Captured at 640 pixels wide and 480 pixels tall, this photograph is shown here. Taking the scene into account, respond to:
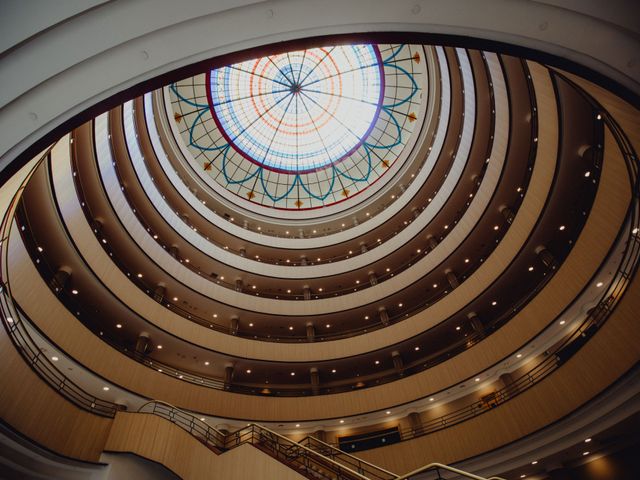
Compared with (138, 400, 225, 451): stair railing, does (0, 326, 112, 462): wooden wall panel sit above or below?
below

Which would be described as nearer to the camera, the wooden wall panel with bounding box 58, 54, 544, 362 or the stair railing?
the stair railing

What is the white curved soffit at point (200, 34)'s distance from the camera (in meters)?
3.70

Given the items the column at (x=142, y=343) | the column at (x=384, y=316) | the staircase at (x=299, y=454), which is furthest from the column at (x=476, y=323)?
the column at (x=142, y=343)

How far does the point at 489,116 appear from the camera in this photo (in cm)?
1988

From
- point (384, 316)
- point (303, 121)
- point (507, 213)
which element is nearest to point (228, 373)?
point (384, 316)

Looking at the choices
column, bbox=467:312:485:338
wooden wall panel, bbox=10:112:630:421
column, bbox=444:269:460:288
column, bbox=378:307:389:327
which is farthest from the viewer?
column, bbox=378:307:389:327

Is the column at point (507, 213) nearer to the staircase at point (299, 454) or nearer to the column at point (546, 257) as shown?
the column at point (546, 257)

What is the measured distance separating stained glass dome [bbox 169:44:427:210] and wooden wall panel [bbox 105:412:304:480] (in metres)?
Answer: 20.4

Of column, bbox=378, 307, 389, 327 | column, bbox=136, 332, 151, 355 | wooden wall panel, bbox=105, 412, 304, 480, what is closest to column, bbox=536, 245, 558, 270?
column, bbox=378, 307, 389, 327

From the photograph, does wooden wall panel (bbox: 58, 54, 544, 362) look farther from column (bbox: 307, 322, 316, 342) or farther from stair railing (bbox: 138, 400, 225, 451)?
stair railing (bbox: 138, 400, 225, 451)

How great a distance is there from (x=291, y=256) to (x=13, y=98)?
25.6 metres

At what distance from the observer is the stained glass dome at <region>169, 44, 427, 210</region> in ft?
86.1

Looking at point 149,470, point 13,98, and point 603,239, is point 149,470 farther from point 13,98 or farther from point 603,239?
point 603,239

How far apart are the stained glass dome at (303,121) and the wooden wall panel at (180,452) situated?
2039 centimetres
